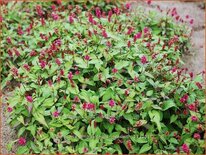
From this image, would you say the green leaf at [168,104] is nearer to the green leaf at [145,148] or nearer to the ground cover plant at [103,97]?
the ground cover plant at [103,97]

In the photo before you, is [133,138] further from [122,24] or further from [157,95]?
[122,24]

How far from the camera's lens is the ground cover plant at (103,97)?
2971mm

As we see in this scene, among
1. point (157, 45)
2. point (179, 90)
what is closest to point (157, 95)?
point (179, 90)

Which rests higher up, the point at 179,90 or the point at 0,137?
the point at 179,90

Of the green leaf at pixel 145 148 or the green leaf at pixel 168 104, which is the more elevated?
the green leaf at pixel 168 104

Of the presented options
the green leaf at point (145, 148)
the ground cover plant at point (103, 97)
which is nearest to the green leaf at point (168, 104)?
the ground cover plant at point (103, 97)

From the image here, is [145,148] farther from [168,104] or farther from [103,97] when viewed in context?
[103,97]

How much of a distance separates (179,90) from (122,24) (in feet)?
3.70

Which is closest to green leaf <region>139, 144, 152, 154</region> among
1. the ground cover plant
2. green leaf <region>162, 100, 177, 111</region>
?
the ground cover plant

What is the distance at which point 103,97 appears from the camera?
3.12 meters

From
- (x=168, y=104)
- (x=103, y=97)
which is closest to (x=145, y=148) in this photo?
(x=168, y=104)

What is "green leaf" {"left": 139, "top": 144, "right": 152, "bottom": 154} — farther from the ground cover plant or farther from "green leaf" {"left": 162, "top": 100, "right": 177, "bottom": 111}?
"green leaf" {"left": 162, "top": 100, "right": 177, "bottom": 111}

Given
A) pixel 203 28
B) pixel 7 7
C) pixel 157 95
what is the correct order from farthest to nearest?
pixel 203 28
pixel 7 7
pixel 157 95

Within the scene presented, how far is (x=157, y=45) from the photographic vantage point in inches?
149
